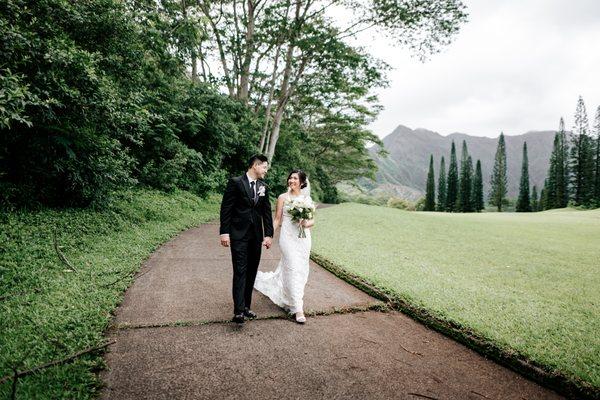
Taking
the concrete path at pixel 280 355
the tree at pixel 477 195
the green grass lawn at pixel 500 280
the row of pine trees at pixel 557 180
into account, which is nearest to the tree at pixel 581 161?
the row of pine trees at pixel 557 180

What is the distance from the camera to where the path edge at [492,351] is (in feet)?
10.4

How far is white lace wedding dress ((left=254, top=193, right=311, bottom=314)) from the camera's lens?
4.37m

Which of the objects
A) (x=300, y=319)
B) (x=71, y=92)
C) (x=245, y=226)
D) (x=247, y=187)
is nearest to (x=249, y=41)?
(x=71, y=92)

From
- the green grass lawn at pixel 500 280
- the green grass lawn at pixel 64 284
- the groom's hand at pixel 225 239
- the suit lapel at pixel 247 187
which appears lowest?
the green grass lawn at pixel 500 280

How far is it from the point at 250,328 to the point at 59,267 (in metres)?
3.45

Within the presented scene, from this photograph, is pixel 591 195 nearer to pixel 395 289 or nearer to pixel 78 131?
pixel 395 289

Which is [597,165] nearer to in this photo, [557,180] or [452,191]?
[557,180]

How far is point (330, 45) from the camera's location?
1599 cm

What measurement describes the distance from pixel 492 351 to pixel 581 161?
7328 cm

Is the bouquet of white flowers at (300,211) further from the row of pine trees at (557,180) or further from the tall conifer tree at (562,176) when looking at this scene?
the tall conifer tree at (562,176)

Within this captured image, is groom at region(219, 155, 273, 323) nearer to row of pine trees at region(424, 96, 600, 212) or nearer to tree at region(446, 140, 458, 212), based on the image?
row of pine trees at region(424, 96, 600, 212)

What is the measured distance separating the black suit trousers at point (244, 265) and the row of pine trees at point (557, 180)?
68.1m

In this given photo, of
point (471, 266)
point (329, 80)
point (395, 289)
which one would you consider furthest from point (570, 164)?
point (395, 289)

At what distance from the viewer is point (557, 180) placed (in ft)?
200
